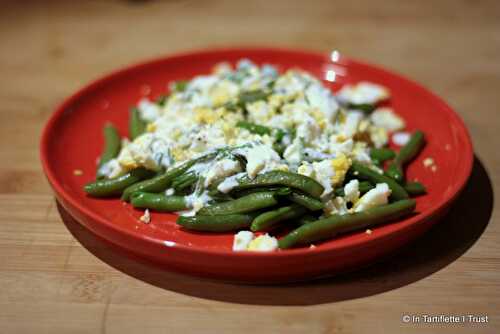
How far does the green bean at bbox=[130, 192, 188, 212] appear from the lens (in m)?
2.97

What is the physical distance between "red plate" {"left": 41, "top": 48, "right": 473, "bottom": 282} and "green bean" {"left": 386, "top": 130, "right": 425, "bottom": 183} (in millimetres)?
60

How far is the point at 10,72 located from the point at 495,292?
13.2 ft

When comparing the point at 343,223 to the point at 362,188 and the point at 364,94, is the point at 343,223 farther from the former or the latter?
the point at 364,94

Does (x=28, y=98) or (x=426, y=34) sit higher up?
(x=426, y=34)

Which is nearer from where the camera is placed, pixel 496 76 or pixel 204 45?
pixel 496 76

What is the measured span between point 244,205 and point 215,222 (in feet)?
0.52

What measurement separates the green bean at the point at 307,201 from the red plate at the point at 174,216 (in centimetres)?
17

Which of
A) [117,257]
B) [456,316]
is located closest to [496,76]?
[456,316]

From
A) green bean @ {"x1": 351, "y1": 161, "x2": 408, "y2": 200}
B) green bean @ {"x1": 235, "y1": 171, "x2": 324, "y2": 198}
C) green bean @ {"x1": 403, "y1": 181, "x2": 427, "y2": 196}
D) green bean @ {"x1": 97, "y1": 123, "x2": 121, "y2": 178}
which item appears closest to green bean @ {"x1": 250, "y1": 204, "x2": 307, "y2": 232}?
green bean @ {"x1": 235, "y1": 171, "x2": 324, "y2": 198}

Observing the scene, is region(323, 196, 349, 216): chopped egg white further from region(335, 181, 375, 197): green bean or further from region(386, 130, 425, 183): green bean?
region(386, 130, 425, 183): green bean

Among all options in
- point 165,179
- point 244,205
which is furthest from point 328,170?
point 165,179

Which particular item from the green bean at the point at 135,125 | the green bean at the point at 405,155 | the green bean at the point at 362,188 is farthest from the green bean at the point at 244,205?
the green bean at the point at 135,125

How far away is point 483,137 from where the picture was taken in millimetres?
4035

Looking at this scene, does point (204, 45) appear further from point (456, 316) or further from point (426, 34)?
point (456, 316)
